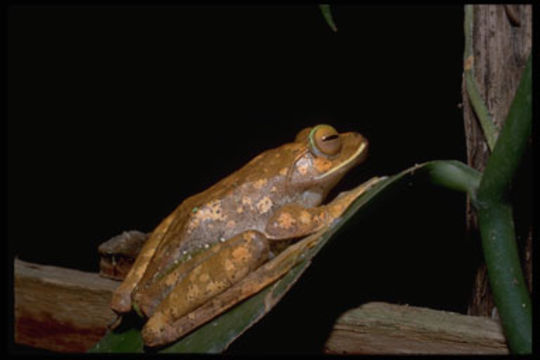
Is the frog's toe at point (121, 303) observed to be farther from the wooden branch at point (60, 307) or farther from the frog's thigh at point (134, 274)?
the wooden branch at point (60, 307)

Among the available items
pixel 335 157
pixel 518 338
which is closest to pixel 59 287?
pixel 335 157

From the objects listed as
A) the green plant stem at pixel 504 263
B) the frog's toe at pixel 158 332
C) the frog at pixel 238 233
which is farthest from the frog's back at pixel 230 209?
the green plant stem at pixel 504 263

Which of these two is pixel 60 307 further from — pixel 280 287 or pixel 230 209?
pixel 280 287

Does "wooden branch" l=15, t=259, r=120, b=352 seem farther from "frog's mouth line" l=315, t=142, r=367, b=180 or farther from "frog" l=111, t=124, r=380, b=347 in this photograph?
"frog's mouth line" l=315, t=142, r=367, b=180

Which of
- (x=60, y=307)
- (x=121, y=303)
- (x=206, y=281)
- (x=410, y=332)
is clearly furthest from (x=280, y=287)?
(x=60, y=307)

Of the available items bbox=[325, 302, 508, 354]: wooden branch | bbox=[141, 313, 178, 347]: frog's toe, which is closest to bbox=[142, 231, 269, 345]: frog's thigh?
bbox=[141, 313, 178, 347]: frog's toe

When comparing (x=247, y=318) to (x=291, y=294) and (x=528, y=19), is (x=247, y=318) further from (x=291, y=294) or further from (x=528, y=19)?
(x=528, y=19)
